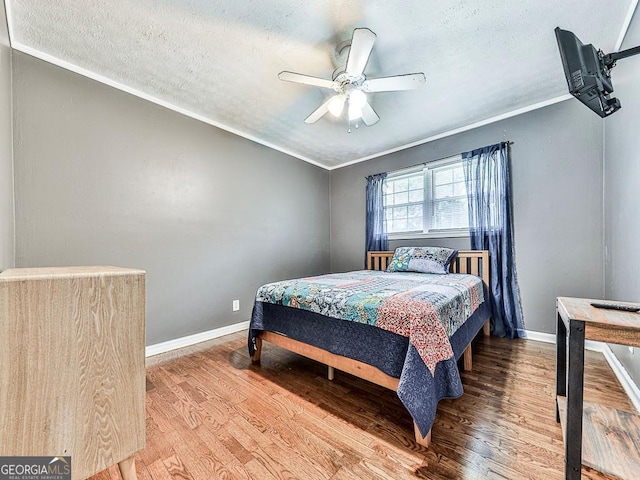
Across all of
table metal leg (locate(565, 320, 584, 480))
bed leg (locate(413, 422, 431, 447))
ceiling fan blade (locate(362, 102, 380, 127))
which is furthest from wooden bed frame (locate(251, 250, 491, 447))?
ceiling fan blade (locate(362, 102, 380, 127))

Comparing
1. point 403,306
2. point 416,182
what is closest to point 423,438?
point 403,306

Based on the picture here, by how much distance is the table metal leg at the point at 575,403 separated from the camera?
3.07 feet

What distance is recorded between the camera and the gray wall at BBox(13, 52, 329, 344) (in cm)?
194

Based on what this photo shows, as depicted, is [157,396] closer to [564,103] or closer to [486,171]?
[486,171]

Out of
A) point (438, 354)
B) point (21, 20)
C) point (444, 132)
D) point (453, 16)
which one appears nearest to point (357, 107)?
point (453, 16)

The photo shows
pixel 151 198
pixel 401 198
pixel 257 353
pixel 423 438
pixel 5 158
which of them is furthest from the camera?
pixel 401 198

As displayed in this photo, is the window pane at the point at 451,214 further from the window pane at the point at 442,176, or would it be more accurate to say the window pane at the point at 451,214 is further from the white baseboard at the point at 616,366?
the white baseboard at the point at 616,366

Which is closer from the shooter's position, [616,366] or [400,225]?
[616,366]

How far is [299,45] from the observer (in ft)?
6.11

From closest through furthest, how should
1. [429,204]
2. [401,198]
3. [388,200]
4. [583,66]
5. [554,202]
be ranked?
[583,66] → [554,202] → [429,204] → [401,198] → [388,200]

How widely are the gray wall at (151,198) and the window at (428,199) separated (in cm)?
156

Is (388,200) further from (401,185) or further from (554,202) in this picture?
(554,202)

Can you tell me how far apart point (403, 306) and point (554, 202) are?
2.32m

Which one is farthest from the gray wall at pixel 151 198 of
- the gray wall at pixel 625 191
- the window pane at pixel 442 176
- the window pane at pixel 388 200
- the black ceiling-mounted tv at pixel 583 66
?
the gray wall at pixel 625 191
